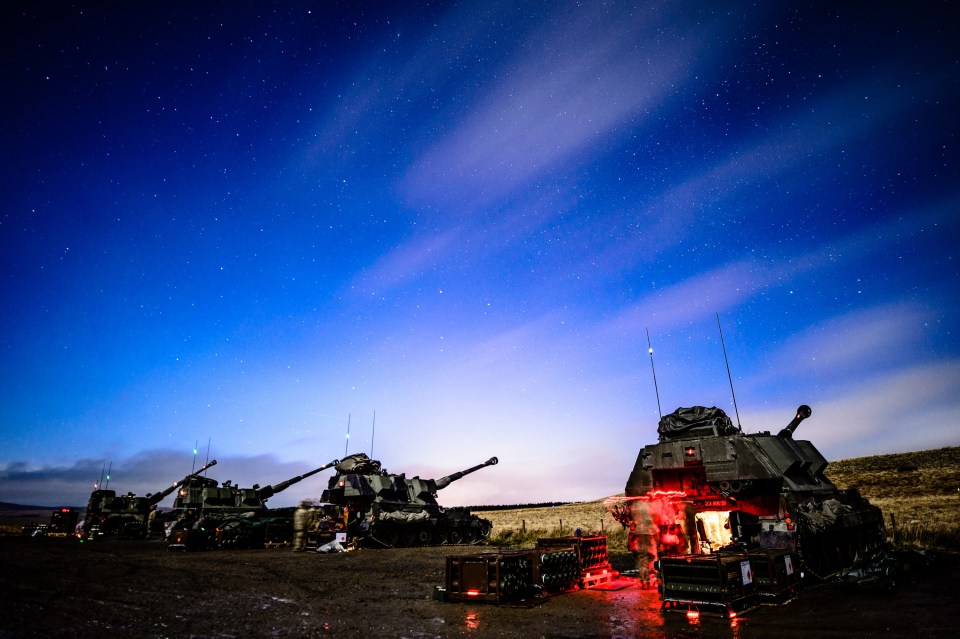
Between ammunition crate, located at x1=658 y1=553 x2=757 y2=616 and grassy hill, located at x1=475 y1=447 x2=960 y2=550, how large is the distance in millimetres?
11206

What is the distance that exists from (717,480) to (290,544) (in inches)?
826

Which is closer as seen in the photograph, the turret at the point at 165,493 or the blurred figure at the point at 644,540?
the blurred figure at the point at 644,540

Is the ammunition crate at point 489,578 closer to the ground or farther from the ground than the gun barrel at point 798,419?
closer to the ground

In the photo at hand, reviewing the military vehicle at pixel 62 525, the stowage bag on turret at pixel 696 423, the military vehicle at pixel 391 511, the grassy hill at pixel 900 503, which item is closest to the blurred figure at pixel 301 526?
the military vehicle at pixel 391 511

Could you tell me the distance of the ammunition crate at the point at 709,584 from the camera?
8.93 metres

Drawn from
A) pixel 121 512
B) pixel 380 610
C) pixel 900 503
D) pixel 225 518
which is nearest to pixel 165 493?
pixel 121 512

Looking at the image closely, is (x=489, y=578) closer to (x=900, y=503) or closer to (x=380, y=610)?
(x=380, y=610)

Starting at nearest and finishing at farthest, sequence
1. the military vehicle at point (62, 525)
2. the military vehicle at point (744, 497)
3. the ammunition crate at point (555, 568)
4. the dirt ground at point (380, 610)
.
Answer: the dirt ground at point (380, 610)
the ammunition crate at point (555, 568)
the military vehicle at point (744, 497)
the military vehicle at point (62, 525)

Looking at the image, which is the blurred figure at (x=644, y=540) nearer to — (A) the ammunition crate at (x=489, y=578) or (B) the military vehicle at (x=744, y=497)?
(B) the military vehicle at (x=744, y=497)

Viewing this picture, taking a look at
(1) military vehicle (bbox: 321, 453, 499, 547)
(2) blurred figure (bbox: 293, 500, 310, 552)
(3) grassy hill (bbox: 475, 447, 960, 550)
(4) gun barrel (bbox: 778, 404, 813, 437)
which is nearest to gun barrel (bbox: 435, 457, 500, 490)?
(1) military vehicle (bbox: 321, 453, 499, 547)

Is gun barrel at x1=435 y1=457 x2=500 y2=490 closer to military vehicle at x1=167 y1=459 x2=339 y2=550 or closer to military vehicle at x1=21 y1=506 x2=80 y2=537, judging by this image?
military vehicle at x1=167 y1=459 x2=339 y2=550

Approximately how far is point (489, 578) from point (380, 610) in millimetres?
2086

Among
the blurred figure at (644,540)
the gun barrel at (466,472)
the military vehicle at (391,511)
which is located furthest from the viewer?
the gun barrel at (466,472)

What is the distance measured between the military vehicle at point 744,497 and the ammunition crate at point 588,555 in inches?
44.4
